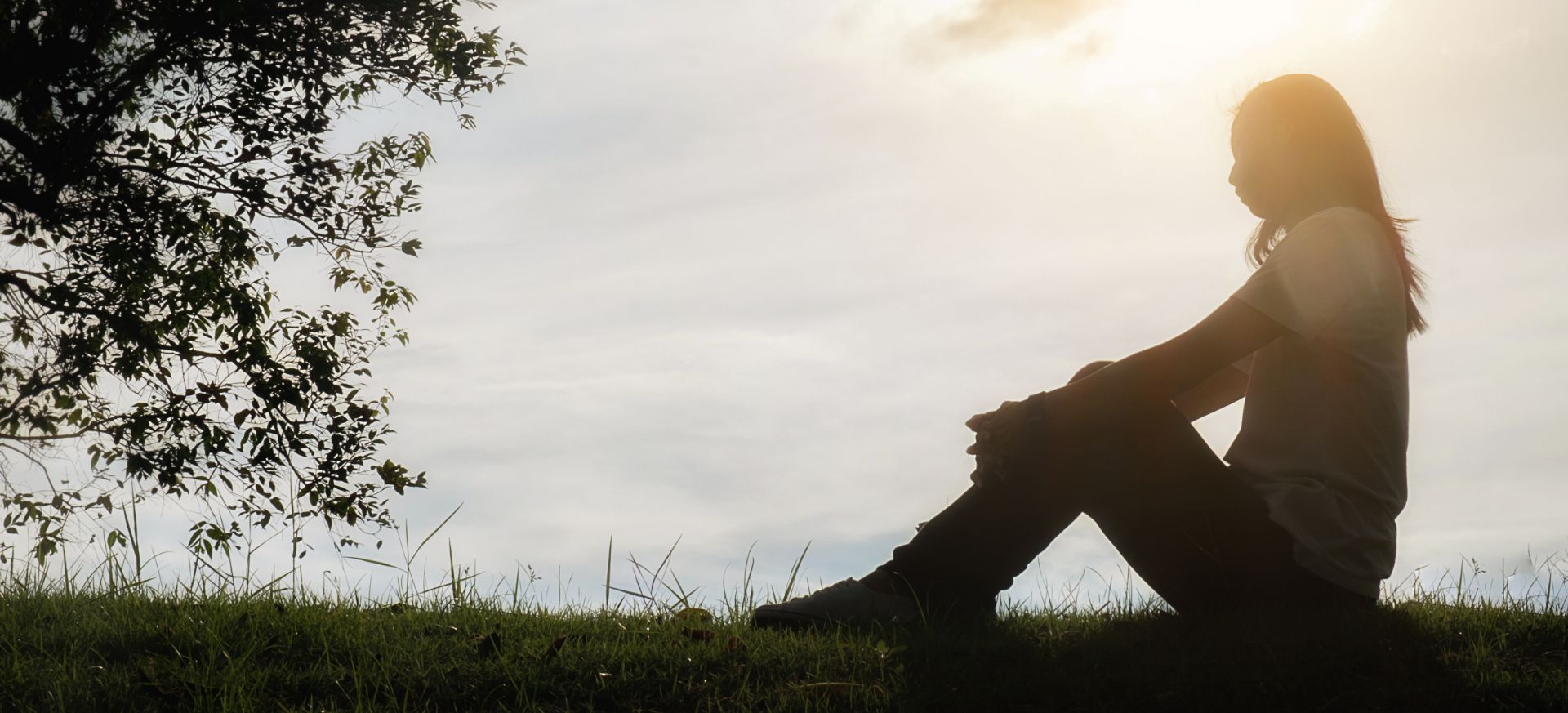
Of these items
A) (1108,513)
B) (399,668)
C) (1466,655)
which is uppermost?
(1108,513)

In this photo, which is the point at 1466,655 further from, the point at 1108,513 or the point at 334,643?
the point at 334,643

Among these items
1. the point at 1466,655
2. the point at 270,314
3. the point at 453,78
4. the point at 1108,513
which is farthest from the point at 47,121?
the point at 1466,655

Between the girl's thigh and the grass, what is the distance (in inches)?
6.2

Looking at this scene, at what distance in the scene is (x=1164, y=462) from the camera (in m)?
4.01

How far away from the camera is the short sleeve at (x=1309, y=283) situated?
12.5 feet

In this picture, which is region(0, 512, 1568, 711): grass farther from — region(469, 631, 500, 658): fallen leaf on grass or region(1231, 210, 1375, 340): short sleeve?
region(1231, 210, 1375, 340): short sleeve

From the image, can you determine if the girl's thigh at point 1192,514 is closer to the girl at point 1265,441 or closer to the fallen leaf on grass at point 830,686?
the girl at point 1265,441

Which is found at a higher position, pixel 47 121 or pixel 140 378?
pixel 47 121

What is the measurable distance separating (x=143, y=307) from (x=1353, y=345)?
8.28 meters

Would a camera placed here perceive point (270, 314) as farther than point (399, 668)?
Yes

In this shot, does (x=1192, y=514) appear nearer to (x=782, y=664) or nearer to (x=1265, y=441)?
(x=1265, y=441)

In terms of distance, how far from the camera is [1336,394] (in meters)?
3.92

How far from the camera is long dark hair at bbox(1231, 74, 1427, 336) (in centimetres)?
428

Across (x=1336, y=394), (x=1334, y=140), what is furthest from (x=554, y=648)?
(x=1334, y=140)
